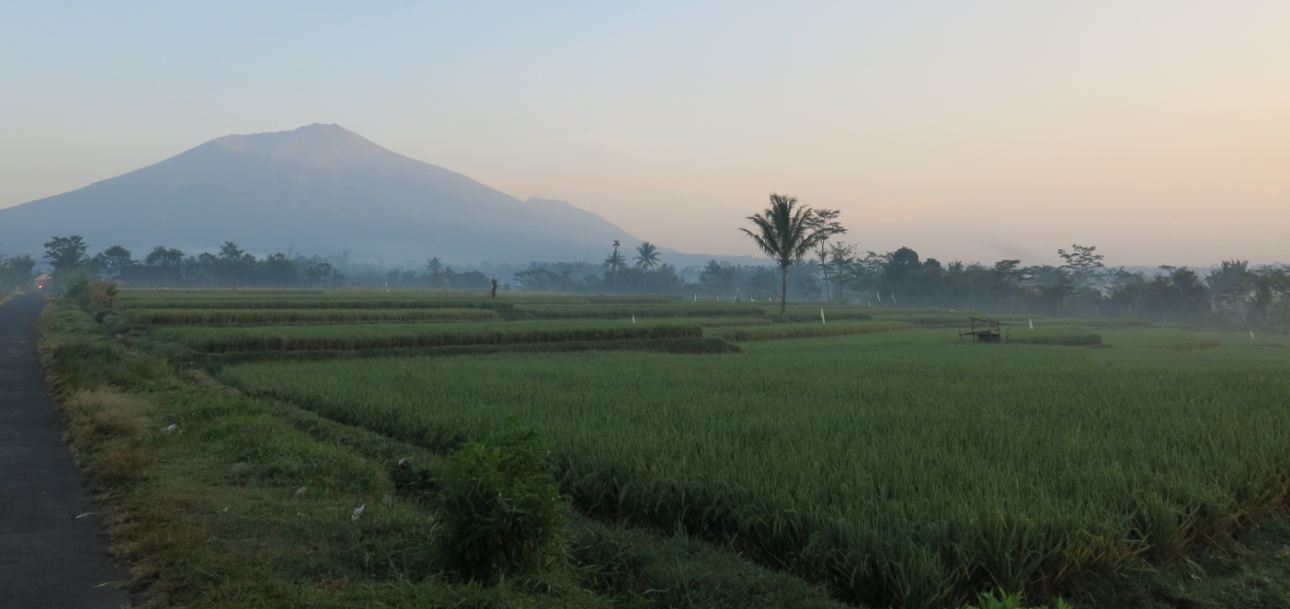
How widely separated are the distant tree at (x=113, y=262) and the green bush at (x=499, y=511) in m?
112

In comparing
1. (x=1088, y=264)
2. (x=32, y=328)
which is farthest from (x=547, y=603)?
(x=1088, y=264)

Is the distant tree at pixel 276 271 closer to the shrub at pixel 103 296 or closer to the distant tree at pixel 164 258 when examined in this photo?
the distant tree at pixel 164 258

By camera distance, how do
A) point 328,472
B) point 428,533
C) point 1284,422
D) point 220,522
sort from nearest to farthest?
1. point 428,533
2. point 220,522
3. point 328,472
4. point 1284,422

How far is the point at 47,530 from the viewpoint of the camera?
18.0ft

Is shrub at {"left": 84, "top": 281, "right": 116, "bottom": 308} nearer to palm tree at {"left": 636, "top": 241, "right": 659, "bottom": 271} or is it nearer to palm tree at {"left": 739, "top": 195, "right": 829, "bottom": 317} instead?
palm tree at {"left": 739, "top": 195, "right": 829, "bottom": 317}

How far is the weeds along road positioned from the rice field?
2363mm

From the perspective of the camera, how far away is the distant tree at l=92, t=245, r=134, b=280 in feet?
320

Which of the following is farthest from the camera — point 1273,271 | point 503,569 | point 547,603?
point 1273,271

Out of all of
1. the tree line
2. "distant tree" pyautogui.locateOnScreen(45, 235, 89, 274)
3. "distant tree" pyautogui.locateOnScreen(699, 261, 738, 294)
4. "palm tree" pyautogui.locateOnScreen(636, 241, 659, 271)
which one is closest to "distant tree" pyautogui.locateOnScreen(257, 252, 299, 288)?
the tree line

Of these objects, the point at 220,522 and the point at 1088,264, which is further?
the point at 1088,264

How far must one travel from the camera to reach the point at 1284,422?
8023mm

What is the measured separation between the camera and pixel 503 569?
435cm

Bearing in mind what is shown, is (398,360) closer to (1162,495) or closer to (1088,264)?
(1162,495)

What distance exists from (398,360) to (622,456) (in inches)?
469
